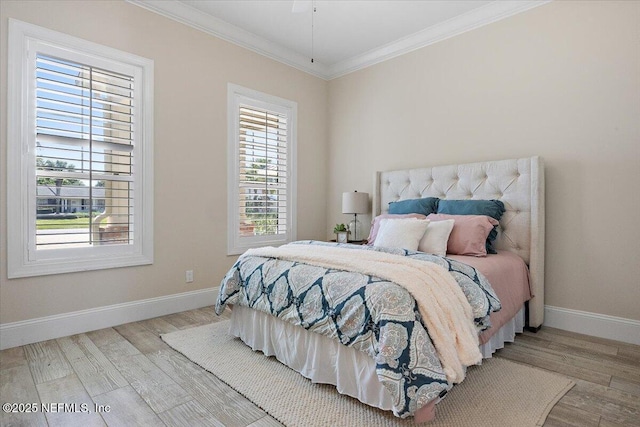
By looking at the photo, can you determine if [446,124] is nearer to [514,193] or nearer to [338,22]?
[514,193]

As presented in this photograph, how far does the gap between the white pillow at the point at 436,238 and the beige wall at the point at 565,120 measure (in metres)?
1.00

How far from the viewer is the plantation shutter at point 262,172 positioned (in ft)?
13.3

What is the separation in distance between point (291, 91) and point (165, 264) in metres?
2.64

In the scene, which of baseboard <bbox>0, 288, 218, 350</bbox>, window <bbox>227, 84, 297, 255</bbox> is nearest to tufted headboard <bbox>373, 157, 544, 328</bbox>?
window <bbox>227, 84, 297, 255</bbox>

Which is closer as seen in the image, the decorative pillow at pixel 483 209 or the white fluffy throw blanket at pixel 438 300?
the white fluffy throw blanket at pixel 438 300

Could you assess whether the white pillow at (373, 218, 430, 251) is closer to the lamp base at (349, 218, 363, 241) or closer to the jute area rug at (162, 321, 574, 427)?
the jute area rug at (162, 321, 574, 427)

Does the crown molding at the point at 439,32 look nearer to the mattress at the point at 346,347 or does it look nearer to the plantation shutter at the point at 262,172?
the plantation shutter at the point at 262,172

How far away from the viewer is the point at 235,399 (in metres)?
1.91

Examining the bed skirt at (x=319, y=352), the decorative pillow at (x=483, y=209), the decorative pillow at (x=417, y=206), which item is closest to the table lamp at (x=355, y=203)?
the decorative pillow at (x=417, y=206)

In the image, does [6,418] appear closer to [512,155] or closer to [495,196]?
[495,196]

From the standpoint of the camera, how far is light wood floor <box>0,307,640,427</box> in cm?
174

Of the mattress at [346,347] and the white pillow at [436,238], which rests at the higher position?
the white pillow at [436,238]

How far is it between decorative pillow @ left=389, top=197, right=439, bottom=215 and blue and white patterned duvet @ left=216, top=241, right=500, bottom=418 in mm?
1226

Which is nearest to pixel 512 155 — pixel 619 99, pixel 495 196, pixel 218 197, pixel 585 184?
pixel 495 196
